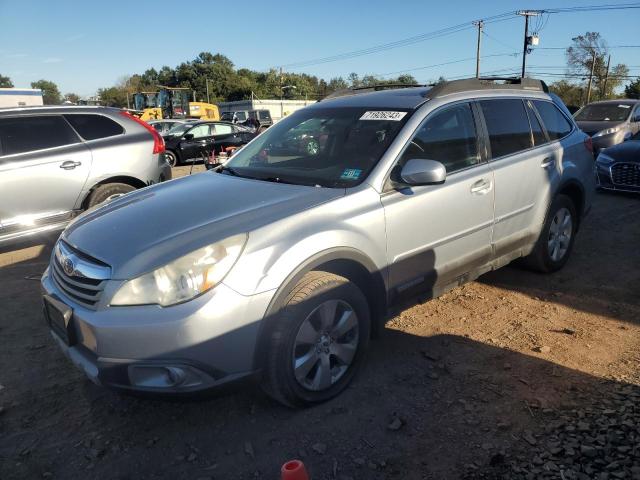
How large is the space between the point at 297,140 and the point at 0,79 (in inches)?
4736

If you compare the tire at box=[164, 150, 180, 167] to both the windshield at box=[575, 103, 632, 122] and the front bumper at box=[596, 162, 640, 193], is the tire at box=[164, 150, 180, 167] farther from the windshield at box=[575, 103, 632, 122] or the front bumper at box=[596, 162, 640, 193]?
the front bumper at box=[596, 162, 640, 193]

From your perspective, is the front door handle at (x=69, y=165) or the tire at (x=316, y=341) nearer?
the tire at (x=316, y=341)

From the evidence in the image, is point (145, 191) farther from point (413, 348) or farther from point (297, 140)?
point (413, 348)

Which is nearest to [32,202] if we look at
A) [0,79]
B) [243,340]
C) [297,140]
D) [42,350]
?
[42,350]

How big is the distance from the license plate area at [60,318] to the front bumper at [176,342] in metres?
0.11

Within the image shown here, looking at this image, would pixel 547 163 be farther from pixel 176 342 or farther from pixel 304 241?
pixel 176 342

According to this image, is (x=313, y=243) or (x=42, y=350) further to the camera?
(x=42, y=350)

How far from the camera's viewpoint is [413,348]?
3.67m

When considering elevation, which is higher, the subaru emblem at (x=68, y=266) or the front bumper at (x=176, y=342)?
the subaru emblem at (x=68, y=266)

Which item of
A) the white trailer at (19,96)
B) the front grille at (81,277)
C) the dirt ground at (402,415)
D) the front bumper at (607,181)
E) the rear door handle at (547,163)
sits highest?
the white trailer at (19,96)

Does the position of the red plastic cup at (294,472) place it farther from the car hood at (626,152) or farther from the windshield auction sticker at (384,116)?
the car hood at (626,152)

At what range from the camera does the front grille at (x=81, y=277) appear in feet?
8.41

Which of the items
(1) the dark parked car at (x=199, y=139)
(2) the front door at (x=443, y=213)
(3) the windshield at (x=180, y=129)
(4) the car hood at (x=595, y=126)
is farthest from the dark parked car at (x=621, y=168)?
(3) the windshield at (x=180, y=129)

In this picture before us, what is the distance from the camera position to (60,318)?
2748 mm
